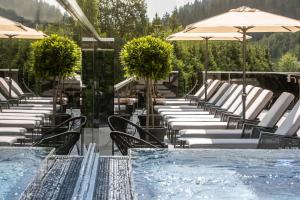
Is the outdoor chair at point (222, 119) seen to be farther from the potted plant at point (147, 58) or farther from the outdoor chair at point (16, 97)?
the outdoor chair at point (16, 97)

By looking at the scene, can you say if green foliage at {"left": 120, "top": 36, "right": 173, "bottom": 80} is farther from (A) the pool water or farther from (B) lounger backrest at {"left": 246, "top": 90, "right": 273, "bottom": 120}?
(A) the pool water

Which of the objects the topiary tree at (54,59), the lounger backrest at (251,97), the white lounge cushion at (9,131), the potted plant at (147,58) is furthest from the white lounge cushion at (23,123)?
the lounger backrest at (251,97)

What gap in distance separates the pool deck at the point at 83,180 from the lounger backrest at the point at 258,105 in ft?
16.3

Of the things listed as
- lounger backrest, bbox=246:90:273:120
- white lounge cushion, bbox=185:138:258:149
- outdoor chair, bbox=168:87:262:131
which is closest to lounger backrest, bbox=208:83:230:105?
outdoor chair, bbox=168:87:262:131

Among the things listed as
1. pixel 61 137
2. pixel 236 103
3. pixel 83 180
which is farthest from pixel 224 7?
pixel 83 180

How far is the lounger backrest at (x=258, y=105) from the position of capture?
9641 millimetres

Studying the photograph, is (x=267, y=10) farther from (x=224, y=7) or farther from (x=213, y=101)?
(x=213, y=101)

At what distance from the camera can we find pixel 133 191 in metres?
3.46

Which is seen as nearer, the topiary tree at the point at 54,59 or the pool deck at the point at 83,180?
the pool deck at the point at 83,180


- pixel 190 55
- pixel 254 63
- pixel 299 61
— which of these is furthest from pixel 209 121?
pixel 299 61

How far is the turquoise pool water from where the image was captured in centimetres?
298

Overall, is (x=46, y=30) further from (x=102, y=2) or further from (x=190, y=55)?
(x=102, y=2)

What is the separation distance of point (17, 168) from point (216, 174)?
4.74 feet

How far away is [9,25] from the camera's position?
255cm
